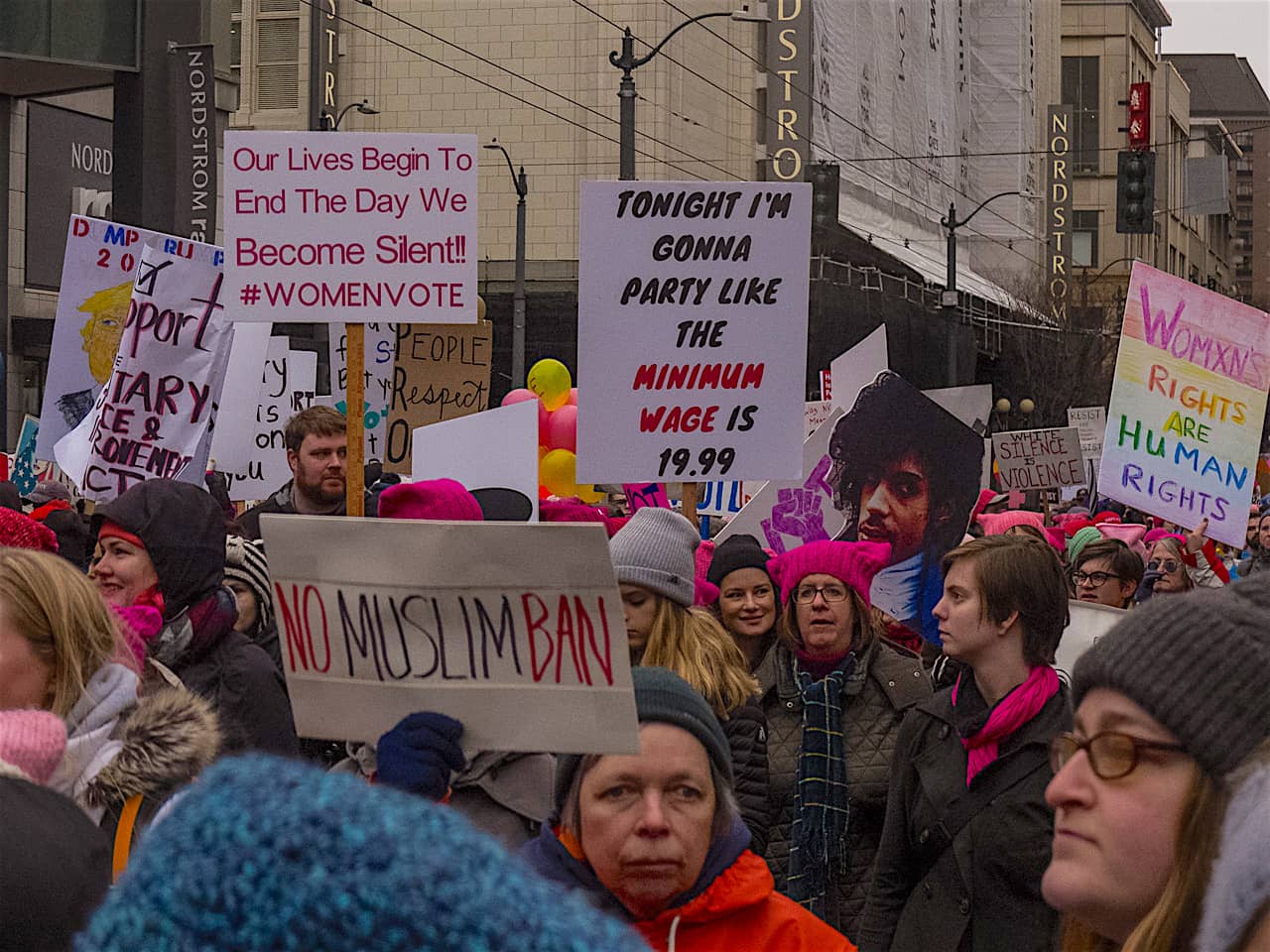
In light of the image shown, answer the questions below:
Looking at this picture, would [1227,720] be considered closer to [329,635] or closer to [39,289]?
[329,635]

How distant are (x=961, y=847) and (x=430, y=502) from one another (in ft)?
4.82

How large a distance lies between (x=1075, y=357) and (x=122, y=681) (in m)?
52.7

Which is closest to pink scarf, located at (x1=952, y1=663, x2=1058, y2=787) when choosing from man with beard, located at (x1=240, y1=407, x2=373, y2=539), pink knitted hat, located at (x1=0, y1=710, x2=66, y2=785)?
pink knitted hat, located at (x1=0, y1=710, x2=66, y2=785)

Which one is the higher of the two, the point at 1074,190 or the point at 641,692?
the point at 1074,190

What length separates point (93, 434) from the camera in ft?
26.8

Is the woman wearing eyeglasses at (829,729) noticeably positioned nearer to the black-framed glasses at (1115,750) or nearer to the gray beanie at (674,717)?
the gray beanie at (674,717)

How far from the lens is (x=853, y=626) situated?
5297 mm

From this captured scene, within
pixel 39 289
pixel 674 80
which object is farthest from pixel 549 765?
pixel 674 80

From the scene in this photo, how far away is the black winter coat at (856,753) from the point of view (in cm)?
488

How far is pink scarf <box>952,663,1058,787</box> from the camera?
13.6 feet

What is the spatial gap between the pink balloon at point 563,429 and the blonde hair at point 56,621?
34.9 ft

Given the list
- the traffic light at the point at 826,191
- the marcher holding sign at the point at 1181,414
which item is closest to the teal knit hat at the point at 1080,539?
the marcher holding sign at the point at 1181,414

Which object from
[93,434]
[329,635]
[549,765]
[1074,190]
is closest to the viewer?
[329,635]

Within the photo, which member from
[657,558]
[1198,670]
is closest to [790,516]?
[657,558]
